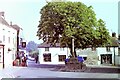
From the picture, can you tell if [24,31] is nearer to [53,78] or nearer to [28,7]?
[28,7]

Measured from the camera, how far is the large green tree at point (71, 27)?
828 centimetres

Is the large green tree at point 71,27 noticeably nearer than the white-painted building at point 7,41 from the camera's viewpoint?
No

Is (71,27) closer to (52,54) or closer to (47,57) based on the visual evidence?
(52,54)

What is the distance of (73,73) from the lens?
27.3ft

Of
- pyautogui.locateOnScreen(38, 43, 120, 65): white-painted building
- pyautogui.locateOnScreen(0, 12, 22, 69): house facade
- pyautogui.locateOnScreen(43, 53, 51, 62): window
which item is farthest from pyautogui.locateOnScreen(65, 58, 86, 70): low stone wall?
pyautogui.locateOnScreen(0, 12, 22, 69): house facade

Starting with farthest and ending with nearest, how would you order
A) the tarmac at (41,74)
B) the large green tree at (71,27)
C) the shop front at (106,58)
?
the shop front at (106,58) < the large green tree at (71,27) < the tarmac at (41,74)

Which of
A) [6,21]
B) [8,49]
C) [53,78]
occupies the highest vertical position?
[6,21]

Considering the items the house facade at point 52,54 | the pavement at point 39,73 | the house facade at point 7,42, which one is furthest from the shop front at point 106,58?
the house facade at point 7,42

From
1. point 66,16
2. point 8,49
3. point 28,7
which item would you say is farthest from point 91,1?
point 8,49

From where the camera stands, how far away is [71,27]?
8.33 metres

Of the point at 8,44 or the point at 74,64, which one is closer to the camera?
the point at 8,44

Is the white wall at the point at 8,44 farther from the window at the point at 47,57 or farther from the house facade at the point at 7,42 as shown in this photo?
the window at the point at 47,57

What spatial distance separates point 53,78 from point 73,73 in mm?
406

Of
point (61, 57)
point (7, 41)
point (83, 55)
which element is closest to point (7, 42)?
point (7, 41)
